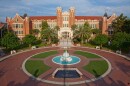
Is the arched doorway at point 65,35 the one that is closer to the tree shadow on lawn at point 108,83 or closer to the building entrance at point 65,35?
the building entrance at point 65,35

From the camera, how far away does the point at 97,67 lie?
3278 centimetres

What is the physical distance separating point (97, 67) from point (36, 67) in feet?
40.5

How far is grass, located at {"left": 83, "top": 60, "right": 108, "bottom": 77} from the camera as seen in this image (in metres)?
29.8

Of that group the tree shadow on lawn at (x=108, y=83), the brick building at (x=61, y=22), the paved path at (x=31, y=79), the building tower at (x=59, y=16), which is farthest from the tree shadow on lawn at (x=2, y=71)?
the building tower at (x=59, y=16)

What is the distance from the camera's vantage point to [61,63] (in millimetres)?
35719

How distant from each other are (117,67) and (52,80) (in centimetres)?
1441

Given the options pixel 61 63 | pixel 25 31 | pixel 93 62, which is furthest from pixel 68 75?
pixel 25 31

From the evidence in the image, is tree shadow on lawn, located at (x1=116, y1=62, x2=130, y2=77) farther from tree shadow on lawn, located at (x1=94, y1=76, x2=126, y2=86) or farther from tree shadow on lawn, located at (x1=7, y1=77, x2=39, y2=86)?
tree shadow on lawn, located at (x1=7, y1=77, x2=39, y2=86)

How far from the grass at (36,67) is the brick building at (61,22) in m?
28.2

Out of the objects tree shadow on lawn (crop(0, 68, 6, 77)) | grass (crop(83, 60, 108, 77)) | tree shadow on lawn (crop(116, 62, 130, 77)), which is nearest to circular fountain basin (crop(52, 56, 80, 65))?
grass (crop(83, 60, 108, 77))

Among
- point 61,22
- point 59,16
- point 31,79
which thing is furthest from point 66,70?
point 59,16

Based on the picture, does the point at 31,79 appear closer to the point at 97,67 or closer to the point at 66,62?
the point at 66,62

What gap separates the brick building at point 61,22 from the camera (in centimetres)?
6169

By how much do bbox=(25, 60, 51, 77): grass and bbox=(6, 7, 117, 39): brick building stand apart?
92.7ft
